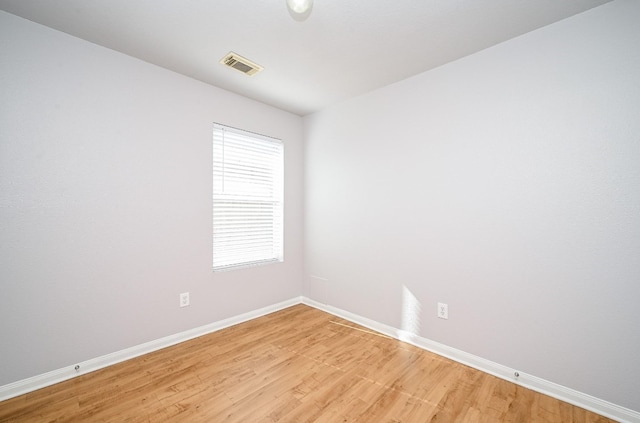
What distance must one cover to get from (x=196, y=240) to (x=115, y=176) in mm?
894

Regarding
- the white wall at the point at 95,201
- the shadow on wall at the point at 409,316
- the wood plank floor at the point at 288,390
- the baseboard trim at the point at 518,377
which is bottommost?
the wood plank floor at the point at 288,390

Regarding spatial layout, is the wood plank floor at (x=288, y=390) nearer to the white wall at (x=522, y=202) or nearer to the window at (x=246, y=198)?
the white wall at (x=522, y=202)

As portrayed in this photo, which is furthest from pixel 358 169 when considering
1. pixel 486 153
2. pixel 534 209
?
pixel 534 209

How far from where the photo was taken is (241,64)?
2.41 metres

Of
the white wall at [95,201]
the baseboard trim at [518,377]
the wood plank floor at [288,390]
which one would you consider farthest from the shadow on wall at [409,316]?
the white wall at [95,201]

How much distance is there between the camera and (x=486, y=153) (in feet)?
7.19

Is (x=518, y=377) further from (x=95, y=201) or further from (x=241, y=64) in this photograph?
(x=95, y=201)

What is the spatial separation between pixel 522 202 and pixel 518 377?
52.1 inches

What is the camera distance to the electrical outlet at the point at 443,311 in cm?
238

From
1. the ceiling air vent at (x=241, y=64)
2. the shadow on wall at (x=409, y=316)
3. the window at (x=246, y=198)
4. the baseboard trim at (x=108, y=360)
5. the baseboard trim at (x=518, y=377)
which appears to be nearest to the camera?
the baseboard trim at (x=518, y=377)

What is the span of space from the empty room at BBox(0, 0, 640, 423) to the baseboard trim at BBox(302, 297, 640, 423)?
0.06 feet

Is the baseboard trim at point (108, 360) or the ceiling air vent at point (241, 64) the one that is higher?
the ceiling air vent at point (241, 64)

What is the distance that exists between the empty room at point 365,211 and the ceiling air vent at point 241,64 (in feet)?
0.09

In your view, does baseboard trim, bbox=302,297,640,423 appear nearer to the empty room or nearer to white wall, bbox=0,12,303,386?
the empty room
